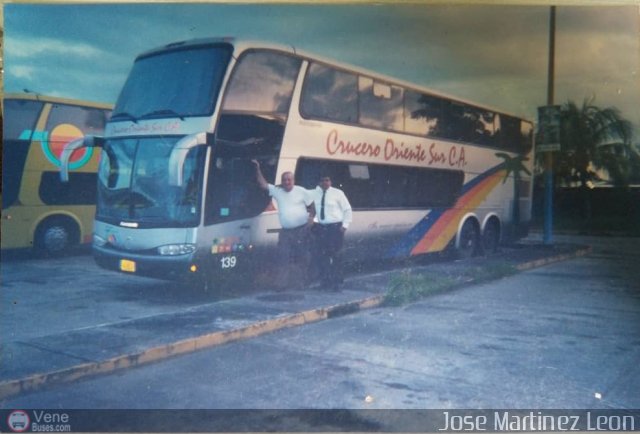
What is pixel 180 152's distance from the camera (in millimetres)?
5043

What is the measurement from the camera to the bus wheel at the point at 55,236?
195 inches

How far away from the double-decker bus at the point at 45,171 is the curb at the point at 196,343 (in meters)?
1.02

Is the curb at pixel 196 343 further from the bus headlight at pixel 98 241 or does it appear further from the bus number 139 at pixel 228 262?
the bus headlight at pixel 98 241

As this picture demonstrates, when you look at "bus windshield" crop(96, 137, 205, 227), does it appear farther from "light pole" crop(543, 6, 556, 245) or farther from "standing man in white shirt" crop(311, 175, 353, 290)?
"light pole" crop(543, 6, 556, 245)

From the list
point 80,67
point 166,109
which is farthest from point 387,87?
point 80,67

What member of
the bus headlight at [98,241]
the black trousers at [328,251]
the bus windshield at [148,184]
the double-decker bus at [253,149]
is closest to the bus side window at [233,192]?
the double-decker bus at [253,149]

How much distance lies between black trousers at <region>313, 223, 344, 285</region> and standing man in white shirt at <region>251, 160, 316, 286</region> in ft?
0.32

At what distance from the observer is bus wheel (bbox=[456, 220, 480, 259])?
602 cm

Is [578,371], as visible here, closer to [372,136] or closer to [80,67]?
[372,136]

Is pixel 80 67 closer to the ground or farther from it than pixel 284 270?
farther from it

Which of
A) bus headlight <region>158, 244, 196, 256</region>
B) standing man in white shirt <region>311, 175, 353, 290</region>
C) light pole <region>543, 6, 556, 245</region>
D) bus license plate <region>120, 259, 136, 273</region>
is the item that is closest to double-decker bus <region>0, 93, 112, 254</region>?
bus license plate <region>120, 259, 136, 273</region>

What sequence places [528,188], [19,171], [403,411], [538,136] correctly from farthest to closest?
1. [528,188]
2. [538,136]
3. [19,171]
4. [403,411]

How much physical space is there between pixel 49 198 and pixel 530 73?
4.18 metres

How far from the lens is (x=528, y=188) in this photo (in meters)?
5.45
